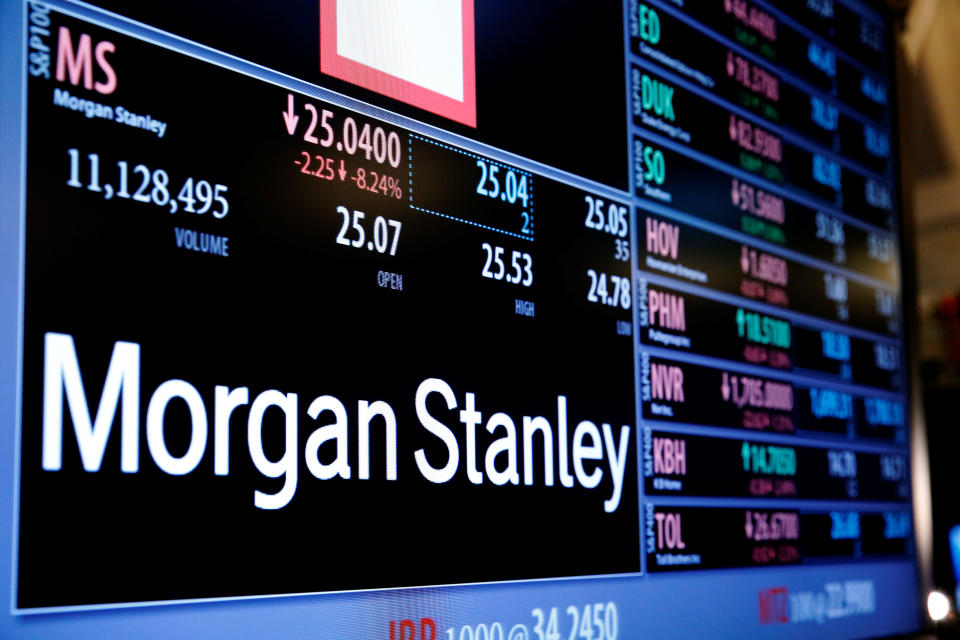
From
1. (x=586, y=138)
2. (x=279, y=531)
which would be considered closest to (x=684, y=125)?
(x=586, y=138)

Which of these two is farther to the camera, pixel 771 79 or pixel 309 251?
pixel 771 79

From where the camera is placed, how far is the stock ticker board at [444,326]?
1.33 meters

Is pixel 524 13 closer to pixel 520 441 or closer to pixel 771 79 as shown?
pixel 520 441

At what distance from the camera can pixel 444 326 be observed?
5.80 feet

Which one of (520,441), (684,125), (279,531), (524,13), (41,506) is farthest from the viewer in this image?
(684,125)

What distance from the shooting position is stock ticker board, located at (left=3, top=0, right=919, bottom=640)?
52.2 inches

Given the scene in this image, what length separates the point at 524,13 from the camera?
79.7 inches

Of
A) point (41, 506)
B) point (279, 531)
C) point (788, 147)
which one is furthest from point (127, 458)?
point (788, 147)

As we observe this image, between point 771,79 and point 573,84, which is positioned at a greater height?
point 771,79

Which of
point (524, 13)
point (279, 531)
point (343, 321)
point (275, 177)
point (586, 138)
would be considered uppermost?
point (524, 13)

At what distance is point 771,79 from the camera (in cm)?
273

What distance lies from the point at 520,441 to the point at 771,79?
4.34 ft

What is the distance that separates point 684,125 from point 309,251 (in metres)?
1.10

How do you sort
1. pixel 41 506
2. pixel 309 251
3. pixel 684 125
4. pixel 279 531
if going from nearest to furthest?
pixel 41 506 → pixel 279 531 → pixel 309 251 → pixel 684 125
